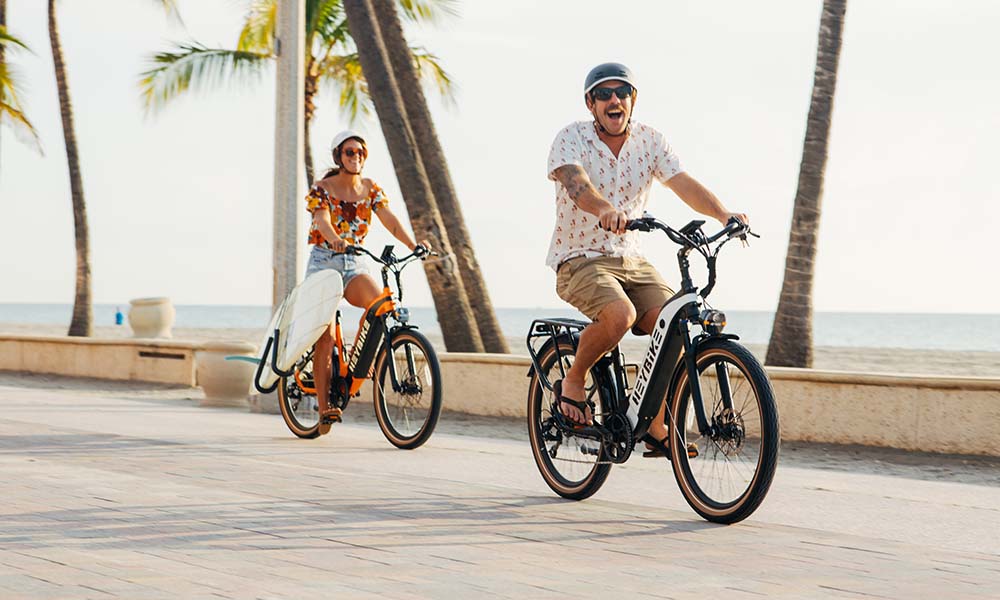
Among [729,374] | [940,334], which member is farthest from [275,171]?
[940,334]

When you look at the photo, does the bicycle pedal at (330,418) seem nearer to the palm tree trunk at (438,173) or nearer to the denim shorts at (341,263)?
the denim shorts at (341,263)

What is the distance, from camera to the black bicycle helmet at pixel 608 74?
20.5ft

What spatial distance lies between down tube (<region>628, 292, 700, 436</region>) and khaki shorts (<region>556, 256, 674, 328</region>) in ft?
0.79

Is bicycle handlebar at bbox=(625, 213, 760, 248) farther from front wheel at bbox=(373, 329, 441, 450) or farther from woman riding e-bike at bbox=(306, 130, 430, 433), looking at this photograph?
woman riding e-bike at bbox=(306, 130, 430, 433)

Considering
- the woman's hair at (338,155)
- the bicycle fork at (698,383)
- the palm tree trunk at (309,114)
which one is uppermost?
the palm tree trunk at (309,114)

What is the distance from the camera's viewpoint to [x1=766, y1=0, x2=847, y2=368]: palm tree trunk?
12703 mm

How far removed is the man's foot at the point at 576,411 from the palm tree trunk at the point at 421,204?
7.82m

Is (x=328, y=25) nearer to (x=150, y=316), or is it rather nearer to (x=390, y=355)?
(x=150, y=316)

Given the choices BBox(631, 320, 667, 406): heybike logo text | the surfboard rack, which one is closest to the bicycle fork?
BBox(631, 320, 667, 406): heybike logo text

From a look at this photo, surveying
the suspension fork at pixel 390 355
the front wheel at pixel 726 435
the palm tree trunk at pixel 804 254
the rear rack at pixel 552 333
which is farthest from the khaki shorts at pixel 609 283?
the palm tree trunk at pixel 804 254

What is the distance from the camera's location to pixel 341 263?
30.1 feet

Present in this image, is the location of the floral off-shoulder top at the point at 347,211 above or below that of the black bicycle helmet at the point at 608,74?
below

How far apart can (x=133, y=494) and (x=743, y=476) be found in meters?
2.96

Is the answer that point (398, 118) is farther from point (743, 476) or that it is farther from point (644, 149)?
point (743, 476)
